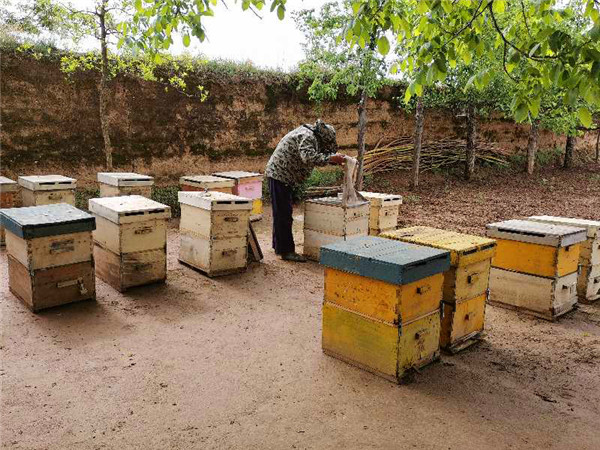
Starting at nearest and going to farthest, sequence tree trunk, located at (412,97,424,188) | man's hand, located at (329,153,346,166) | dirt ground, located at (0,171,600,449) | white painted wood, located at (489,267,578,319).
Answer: dirt ground, located at (0,171,600,449), white painted wood, located at (489,267,578,319), man's hand, located at (329,153,346,166), tree trunk, located at (412,97,424,188)

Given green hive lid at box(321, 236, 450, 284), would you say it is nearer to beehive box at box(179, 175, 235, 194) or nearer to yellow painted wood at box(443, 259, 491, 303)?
yellow painted wood at box(443, 259, 491, 303)

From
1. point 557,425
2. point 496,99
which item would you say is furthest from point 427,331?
point 496,99

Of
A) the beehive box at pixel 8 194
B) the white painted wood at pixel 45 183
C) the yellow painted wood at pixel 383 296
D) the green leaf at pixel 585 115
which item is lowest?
the yellow painted wood at pixel 383 296

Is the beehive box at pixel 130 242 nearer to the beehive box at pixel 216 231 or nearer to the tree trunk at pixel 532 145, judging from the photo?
the beehive box at pixel 216 231

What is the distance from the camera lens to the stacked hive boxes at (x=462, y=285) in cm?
395

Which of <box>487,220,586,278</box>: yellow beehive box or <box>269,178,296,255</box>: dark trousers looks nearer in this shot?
<box>487,220,586,278</box>: yellow beehive box

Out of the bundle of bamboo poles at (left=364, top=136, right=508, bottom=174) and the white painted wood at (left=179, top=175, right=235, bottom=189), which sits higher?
the bundle of bamboo poles at (left=364, top=136, right=508, bottom=174)

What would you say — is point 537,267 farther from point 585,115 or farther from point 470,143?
point 470,143

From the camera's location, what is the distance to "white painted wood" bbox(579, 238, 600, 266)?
5250 millimetres

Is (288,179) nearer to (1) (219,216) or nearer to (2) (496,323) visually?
(1) (219,216)

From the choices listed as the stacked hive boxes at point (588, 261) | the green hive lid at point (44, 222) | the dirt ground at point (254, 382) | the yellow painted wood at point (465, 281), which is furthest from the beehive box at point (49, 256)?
the stacked hive boxes at point (588, 261)

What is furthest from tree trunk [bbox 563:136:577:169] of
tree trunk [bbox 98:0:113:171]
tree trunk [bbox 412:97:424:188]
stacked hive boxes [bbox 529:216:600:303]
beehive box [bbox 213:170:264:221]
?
tree trunk [bbox 98:0:113:171]

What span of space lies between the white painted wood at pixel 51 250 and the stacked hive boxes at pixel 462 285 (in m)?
2.96

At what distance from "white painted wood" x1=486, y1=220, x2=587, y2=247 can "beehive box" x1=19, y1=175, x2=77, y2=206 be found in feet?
19.2
